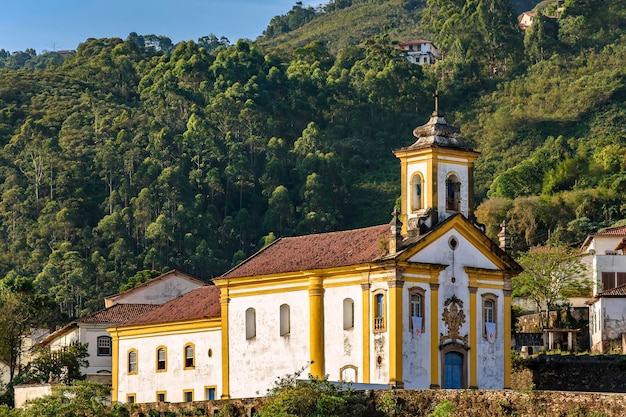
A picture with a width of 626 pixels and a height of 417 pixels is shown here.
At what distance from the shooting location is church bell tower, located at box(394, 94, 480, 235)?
6022cm

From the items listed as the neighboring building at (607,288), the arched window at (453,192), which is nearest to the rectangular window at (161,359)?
the arched window at (453,192)

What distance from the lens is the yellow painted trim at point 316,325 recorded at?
5947 cm

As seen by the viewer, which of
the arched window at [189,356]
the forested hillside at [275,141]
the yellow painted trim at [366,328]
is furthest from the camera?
the forested hillside at [275,141]

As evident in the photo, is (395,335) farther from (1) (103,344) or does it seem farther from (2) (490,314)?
(1) (103,344)

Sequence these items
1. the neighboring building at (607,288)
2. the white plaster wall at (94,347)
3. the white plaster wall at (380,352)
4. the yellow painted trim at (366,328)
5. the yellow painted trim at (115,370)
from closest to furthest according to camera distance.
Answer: the white plaster wall at (380,352) < the yellow painted trim at (366,328) < the yellow painted trim at (115,370) < the neighboring building at (607,288) < the white plaster wall at (94,347)

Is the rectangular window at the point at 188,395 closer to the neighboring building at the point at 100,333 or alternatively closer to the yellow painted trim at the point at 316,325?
the yellow painted trim at the point at 316,325

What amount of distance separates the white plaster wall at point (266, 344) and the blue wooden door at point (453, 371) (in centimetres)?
492

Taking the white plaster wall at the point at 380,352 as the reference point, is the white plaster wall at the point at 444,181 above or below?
above

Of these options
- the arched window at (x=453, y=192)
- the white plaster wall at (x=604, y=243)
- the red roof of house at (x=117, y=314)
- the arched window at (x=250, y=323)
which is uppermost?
the white plaster wall at (x=604, y=243)

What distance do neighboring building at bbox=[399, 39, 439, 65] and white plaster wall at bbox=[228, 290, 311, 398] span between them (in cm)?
10026

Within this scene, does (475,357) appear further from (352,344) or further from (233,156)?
(233,156)

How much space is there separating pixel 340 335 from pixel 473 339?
4848 millimetres

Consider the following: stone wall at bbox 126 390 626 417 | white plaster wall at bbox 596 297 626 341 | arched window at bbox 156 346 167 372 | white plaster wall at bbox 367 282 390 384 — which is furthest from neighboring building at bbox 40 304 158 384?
white plaster wall at bbox 367 282 390 384

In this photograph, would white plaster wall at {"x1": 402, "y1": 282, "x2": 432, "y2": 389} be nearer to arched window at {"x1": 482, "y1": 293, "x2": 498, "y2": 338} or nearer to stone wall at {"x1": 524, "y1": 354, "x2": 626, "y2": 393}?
arched window at {"x1": 482, "y1": 293, "x2": 498, "y2": 338}
